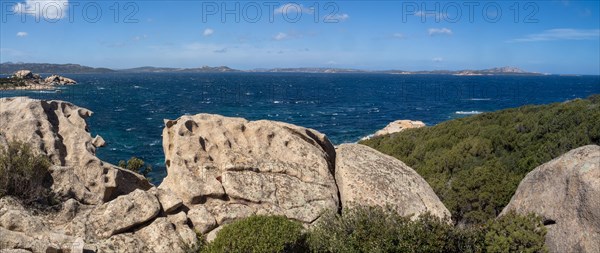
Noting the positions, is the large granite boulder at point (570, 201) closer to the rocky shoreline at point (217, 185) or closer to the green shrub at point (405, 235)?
the rocky shoreline at point (217, 185)

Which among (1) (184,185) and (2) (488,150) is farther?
(2) (488,150)

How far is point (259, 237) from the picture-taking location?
42.6 feet

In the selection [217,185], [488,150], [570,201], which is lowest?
[488,150]

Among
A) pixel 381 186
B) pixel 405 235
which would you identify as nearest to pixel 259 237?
pixel 405 235

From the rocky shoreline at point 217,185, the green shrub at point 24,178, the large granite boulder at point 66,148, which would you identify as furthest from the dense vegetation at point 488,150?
the green shrub at point 24,178

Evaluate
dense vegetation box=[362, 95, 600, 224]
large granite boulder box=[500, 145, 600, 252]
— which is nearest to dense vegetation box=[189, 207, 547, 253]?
large granite boulder box=[500, 145, 600, 252]

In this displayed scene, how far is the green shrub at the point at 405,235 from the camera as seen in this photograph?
551 inches

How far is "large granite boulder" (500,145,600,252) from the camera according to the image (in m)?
16.1

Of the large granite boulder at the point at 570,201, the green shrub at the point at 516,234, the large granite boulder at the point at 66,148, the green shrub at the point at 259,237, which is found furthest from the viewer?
the large granite boulder at the point at 570,201

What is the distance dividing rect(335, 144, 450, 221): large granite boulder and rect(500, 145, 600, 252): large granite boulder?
3762 millimetres

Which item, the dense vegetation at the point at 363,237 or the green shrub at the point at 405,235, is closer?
the dense vegetation at the point at 363,237

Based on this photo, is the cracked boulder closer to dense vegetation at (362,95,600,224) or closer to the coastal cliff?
the coastal cliff

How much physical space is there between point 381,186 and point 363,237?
3.96 metres

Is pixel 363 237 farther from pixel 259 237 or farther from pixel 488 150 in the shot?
pixel 488 150
